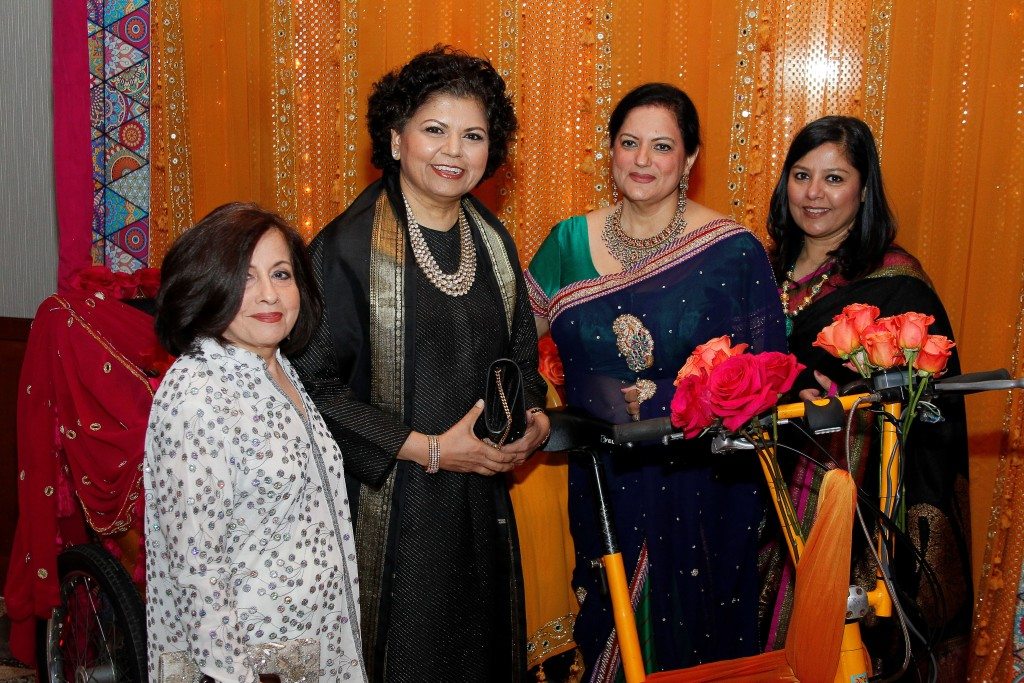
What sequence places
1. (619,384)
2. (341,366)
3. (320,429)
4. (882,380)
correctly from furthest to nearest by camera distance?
(619,384)
(341,366)
(320,429)
(882,380)

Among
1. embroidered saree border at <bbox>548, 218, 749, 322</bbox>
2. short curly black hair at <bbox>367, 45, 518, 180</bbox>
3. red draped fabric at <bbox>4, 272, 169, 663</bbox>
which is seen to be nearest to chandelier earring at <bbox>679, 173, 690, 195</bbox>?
embroidered saree border at <bbox>548, 218, 749, 322</bbox>

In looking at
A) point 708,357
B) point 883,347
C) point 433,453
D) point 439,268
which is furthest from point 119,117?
point 883,347

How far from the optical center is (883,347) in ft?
5.10

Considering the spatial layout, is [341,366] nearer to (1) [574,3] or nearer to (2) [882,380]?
(2) [882,380]

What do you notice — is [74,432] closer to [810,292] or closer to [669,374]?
[669,374]

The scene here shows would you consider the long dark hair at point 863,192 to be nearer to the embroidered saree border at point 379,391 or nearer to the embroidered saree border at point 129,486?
the embroidered saree border at point 379,391

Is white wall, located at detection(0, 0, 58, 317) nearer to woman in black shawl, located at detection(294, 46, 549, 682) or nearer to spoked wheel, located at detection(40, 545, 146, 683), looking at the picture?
spoked wheel, located at detection(40, 545, 146, 683)

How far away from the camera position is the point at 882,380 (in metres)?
1.56

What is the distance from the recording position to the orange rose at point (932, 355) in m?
1.52

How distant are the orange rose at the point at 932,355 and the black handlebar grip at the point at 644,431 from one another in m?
0.41

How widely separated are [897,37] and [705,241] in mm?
1170

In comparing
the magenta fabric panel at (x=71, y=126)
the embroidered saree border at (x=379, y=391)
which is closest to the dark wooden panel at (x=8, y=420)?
the magenta fabric panel at (x=71, y=126)

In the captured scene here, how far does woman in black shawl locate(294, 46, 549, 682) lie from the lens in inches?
84.6

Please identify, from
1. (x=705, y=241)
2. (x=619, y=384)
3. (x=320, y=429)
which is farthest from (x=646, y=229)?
(x=320, y=429)
